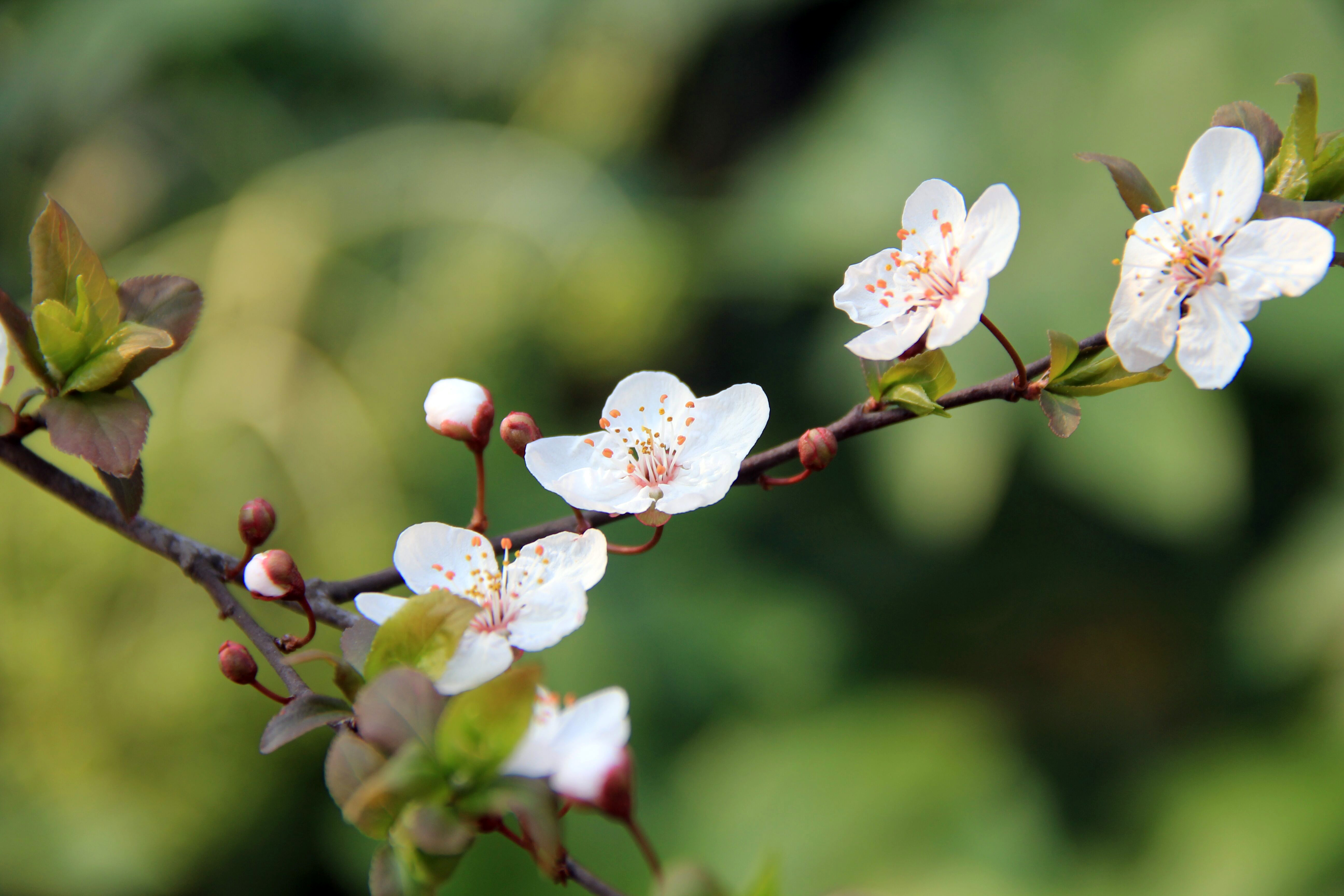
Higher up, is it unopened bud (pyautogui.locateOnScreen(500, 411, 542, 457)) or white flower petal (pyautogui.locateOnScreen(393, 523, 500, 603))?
unopened bud (pyautogui.locateOnScreen(500, 411, 542, 457))

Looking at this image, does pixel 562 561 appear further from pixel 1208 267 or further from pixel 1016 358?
pixel 1208 267

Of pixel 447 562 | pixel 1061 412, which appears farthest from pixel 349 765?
pixel 1061 412

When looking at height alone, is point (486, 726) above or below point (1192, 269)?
below

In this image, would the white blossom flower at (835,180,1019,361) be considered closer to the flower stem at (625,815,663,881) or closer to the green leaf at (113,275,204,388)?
the flower stem at (625,815,663,881)

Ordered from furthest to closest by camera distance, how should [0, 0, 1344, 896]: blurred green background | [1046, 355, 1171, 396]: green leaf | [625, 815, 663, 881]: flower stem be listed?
[0, 0, 1344, 896]: blurred green background
[1046, 355, 1171, 396]: green leaf
[625, 815, 663, 881]: flower stem

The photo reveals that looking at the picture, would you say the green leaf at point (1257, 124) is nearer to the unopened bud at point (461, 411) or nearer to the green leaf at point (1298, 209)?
the green leaf at point (1298, 209)

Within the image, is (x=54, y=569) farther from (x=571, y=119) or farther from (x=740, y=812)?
(x=571, y=119)

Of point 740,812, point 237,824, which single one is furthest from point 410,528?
point 237,824

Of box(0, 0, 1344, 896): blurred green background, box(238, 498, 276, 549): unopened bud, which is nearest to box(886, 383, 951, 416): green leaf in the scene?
box(238, 498, 276, 549): unopened bud

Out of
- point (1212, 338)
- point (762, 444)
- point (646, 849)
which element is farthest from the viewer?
point (762, 444)
